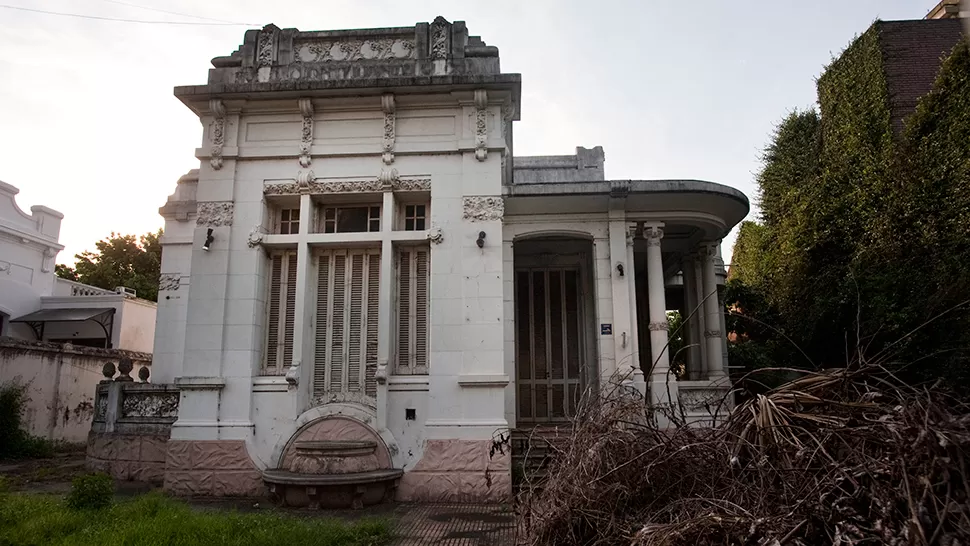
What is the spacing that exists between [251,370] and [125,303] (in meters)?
14.4

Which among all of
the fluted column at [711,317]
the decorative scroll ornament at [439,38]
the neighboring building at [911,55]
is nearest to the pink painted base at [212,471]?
the decorative scroll ornament at [439,38]

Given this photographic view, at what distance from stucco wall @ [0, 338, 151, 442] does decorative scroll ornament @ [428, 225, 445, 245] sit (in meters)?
11.9

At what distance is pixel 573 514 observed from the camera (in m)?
4.26

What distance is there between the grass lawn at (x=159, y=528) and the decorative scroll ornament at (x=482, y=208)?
468 centimetres

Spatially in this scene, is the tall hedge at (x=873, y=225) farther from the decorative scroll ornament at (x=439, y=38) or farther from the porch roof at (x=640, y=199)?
the decorative scroll ornament at (x=439, y=38)

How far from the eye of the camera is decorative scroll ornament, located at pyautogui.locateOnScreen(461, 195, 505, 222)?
955cm

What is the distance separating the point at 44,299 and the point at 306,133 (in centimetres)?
1588

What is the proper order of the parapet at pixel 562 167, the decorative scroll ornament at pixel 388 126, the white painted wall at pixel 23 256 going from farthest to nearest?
the white painted wall at pixel 23 256, the parapet at pixel 562 167, the decorative scroll ornament at pixel 388 126

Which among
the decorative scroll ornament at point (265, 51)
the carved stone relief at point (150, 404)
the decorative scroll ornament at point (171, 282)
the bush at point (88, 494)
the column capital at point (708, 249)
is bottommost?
the bush at point (88, 494)

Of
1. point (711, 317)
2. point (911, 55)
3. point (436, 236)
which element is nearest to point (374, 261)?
point (436, 236)

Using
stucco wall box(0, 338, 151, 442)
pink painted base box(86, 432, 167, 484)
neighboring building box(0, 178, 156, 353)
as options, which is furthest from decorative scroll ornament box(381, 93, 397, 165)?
neighboring building box(0, 178, 156, 353)

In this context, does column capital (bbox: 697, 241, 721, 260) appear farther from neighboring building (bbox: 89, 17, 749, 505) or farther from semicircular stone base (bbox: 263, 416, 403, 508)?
semicircular stone base (bbox: 263, 416, 403, 508)

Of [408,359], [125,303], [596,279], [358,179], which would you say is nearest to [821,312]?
[596,279]

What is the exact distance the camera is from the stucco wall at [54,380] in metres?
14.8
